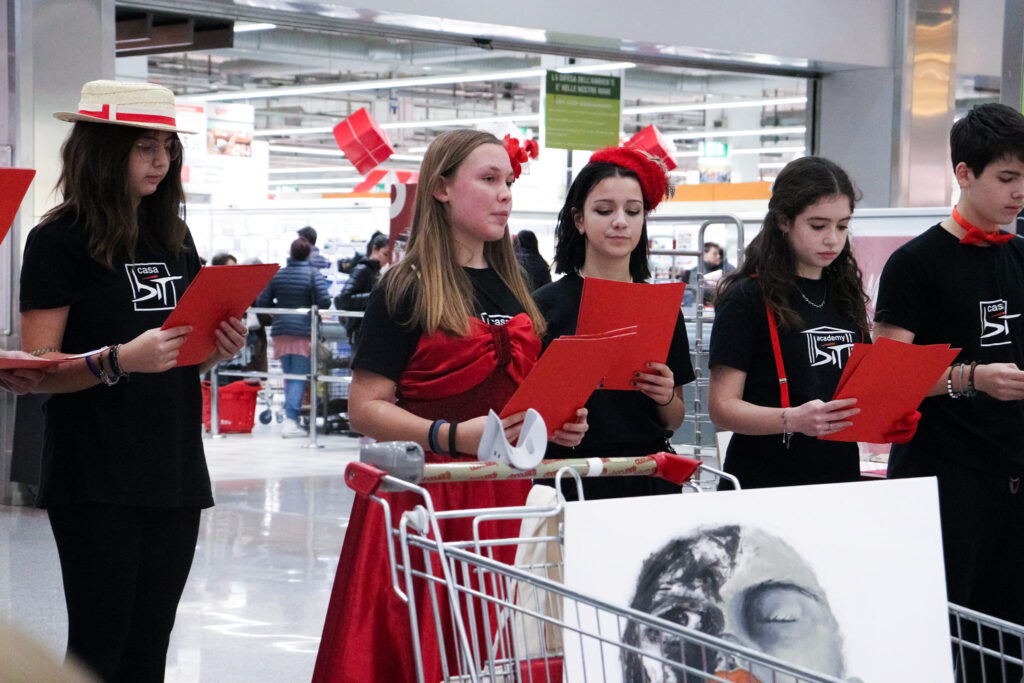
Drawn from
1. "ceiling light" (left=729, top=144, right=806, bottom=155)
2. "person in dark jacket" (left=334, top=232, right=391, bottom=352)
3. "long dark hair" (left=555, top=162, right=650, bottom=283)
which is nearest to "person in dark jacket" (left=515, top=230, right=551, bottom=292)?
"long dark hair" (left=555, top=162, right=650, bottom=283)

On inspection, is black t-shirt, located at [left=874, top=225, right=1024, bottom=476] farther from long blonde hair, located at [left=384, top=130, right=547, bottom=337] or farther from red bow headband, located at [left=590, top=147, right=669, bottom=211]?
long blonde hair, located at [left=384, top=130, right=547, bottom=337]

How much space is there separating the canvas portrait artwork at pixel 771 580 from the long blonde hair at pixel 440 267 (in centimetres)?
62

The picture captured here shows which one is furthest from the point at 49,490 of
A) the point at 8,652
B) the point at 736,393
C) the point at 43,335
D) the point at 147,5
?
the point at 147,5

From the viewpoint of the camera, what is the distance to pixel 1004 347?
2656mm

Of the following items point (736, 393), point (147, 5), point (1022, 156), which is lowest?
point (736, 393)

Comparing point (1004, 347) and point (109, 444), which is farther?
point (1004, 347)

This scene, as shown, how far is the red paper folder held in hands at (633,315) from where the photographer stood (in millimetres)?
2133

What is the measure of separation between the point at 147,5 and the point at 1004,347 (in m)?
4.71

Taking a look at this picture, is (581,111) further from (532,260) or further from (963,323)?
(963,323)

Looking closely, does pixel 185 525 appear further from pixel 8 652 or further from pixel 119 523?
pixel 8 652

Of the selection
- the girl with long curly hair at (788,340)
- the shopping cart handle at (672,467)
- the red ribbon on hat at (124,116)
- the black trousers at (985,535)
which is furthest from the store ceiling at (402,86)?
the shopping cart handle at (672,467)

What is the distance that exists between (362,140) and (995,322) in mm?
8930

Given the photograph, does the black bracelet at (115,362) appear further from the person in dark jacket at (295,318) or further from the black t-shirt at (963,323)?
the person in dark jacket at (295,318)

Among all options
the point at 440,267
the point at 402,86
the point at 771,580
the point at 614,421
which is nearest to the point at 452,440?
the point at 440,267
